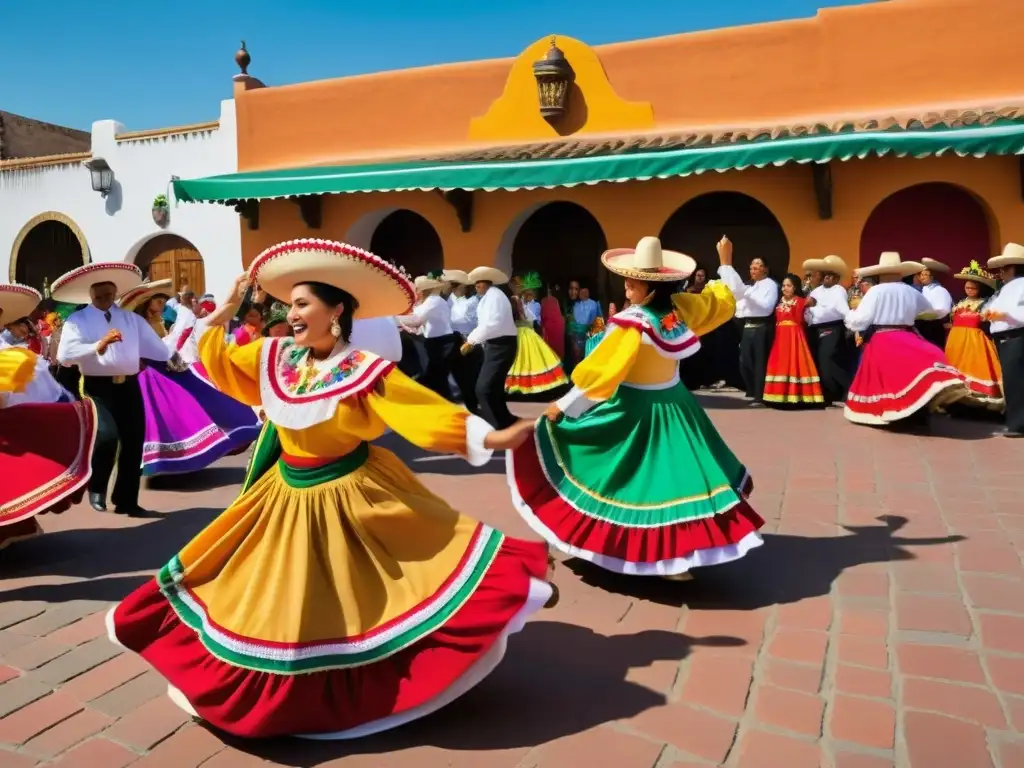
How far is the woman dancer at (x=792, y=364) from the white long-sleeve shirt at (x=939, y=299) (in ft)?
3.93

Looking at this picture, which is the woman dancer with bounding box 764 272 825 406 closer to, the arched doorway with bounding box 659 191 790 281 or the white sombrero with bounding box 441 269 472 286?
the arched doorway with bounding box 659 191 790 281

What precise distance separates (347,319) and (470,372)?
20.7 feet

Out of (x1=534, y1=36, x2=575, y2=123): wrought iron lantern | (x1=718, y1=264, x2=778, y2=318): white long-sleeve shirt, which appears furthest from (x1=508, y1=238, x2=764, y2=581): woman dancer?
(x1=534, y1=36, x2=575, y2=123): wrought iron lantern

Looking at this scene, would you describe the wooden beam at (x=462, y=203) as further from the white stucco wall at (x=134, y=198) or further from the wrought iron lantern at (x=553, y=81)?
the white stucco wall at (x=134, y=198)

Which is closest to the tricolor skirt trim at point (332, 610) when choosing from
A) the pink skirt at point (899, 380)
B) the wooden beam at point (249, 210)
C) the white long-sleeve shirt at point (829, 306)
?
the pink skirt at point (899, 380)

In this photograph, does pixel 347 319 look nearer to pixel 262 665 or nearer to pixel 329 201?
pixel 262 665

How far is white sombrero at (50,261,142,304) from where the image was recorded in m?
5.37

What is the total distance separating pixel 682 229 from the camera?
41.5 ft

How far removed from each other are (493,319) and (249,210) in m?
7.66

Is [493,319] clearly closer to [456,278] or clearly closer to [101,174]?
[456,278]

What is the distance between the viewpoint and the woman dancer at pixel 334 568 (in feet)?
8.58

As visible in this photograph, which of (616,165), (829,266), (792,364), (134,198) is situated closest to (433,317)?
(616,165)

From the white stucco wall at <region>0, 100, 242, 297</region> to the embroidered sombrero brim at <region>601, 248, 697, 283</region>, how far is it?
1175 cm

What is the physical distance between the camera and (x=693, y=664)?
10.7 ft
